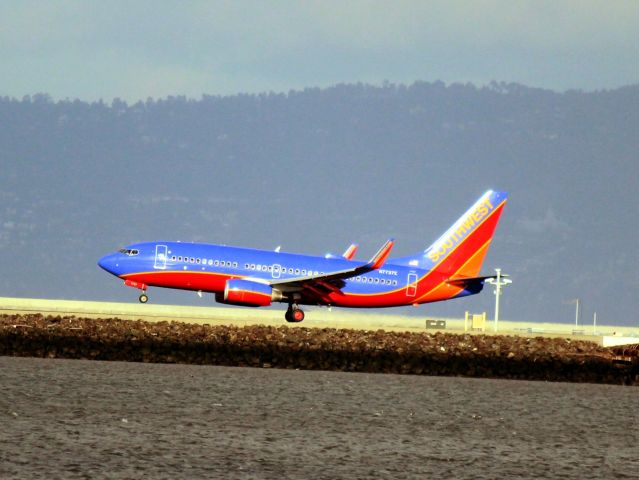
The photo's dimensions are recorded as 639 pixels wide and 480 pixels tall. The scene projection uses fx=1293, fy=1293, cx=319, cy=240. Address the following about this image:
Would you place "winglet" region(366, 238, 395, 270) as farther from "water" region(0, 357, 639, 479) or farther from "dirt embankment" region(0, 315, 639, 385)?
"water" region(0, 357, 639, 479)

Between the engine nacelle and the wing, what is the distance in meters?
1.00

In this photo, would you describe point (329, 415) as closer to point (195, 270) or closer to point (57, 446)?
point (57, 446)

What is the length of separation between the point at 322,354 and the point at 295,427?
15430 mm

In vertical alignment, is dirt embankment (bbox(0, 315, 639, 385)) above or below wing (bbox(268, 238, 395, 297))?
below

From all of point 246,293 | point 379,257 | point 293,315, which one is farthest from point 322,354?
point 293,315

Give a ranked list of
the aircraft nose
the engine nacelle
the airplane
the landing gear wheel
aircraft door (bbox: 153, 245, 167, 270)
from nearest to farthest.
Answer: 1. the engine nacelle
2. the airplane
3. aircraft door (bbox: 153, 245, 167, 270)
4. the aircraft nose
5. the landing gear wheel

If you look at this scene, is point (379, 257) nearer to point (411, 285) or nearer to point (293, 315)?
point (293, 315)

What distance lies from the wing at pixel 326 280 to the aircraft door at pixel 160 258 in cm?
525

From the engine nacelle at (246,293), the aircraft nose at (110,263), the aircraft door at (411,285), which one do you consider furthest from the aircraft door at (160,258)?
the aircraft door at (411,285)

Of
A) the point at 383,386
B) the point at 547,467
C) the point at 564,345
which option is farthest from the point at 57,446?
the point at 564,345

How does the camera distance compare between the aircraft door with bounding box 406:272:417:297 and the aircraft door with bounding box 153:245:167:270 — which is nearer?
the aircraft door with bounding box 153:245:167:270

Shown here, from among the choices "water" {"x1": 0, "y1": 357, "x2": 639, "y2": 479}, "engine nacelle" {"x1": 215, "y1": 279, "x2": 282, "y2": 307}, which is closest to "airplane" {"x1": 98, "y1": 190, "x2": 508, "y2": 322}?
"engine nacelle" {"x1": 215, "y1": 279, "x2": 282, "y2": 307}

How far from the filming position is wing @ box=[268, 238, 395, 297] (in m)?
61.3

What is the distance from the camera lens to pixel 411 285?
67.8 m
